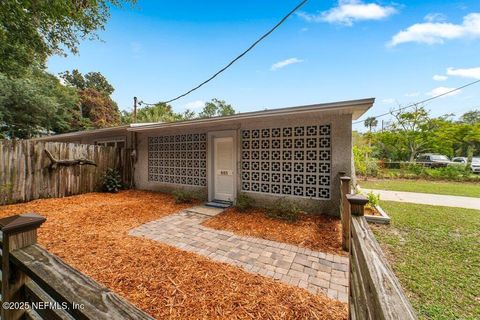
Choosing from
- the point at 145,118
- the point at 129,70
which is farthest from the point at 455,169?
the point at 145,118

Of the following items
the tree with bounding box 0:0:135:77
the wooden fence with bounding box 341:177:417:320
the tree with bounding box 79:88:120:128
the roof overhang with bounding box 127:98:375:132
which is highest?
the tree with bounding box 79:88:120:128

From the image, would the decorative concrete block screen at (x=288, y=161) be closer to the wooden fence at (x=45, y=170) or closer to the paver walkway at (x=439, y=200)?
the paver walkway at (x=439, y=200)

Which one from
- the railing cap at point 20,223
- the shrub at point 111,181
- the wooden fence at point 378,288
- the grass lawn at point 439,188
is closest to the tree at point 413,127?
the grass lawn at point 439,188

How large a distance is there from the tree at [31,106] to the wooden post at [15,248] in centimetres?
1832

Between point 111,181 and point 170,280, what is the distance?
7.01 m

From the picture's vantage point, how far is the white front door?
6.29 m

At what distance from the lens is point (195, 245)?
3498mm

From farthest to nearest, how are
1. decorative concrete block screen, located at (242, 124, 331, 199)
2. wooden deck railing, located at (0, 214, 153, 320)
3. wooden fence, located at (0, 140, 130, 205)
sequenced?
1. wooden fence, located at (0, 140, 130, 205)
2. decorative concrete block screen, located at (242, 124, 331, 199)
3. wooden deck railing, located at (0, 214, 153, 320)

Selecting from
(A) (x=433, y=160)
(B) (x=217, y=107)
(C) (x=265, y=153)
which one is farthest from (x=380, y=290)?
(B) (x=217, y=107)

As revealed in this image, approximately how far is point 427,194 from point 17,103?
26940 millimetres

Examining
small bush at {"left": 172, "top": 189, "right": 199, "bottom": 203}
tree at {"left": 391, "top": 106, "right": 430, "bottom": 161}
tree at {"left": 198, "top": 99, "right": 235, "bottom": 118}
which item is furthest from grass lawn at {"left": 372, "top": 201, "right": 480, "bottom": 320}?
tree at {"left": 198, "top": 99, "right": 235, "bottom": 118}

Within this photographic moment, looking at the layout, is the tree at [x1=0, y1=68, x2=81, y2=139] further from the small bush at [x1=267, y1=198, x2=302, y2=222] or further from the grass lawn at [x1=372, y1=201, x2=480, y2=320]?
the grass lawn at [x1=372, y1=201, x2=480, y2=320]

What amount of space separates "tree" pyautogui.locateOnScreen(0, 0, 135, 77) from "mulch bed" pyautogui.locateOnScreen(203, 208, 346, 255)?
22.4 feet

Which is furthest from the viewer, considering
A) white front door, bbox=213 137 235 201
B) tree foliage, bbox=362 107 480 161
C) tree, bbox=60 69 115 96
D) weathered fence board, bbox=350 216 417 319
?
tree, bbox=60 69 115 96
